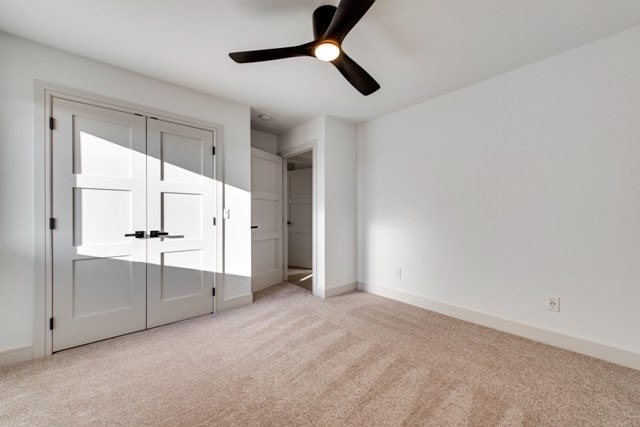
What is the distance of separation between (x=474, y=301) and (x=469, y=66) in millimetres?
2271

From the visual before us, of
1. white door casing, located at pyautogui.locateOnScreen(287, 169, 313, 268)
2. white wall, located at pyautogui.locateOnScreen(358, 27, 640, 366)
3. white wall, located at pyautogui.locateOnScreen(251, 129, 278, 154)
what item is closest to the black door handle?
white wall, located at pyautogui.locateOnScreen(251, 129, 278, 154)

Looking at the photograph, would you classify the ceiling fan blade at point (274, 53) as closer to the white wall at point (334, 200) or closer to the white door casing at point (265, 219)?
the white wall at point (334, 200)

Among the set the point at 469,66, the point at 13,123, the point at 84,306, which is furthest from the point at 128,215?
the point at 469,66

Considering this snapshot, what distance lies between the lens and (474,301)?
8.87ft

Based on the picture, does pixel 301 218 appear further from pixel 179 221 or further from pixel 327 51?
pixel 327 51

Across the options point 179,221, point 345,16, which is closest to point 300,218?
point 179,221

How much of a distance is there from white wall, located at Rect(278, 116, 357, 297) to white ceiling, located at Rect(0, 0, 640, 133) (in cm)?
96

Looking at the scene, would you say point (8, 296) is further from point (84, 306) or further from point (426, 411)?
point (426, 411)

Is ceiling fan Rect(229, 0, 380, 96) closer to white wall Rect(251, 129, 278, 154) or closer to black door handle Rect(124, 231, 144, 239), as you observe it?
black door handle Rect(124, 231, 144, 239)

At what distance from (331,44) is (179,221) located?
7.26ft

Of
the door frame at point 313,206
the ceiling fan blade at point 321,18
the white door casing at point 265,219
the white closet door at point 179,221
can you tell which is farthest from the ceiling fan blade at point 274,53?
the white door casing at point 265,219

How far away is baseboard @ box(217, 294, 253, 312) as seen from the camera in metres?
2.98

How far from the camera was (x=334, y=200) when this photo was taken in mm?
3619

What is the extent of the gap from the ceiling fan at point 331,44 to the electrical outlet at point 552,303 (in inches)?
91.4
